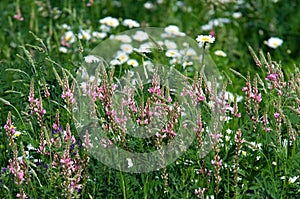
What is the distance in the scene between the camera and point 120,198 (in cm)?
253

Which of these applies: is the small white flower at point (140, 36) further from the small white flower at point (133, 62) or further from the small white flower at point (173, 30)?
the small white flower at point (133, 62)

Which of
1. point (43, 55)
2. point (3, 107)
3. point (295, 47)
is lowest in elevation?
point (295, 47)

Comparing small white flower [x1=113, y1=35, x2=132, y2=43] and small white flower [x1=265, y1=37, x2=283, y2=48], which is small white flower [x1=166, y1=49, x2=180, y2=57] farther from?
small white flower [x1=265, y1=37, x2=283, y2=48]

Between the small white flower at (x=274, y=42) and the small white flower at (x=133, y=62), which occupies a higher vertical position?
the small white flower at (x=133, y=62)

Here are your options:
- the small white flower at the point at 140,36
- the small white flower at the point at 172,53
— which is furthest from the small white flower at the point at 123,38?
the small white flower at the point at 172,53

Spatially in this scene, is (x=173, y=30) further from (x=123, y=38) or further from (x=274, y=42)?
(x=274, y=42)

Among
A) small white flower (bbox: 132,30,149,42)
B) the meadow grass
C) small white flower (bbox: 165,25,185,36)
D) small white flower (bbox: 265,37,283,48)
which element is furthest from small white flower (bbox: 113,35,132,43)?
the meadow grass

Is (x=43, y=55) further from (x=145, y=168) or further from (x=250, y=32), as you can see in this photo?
(x=250, y=32)

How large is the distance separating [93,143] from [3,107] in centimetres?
68

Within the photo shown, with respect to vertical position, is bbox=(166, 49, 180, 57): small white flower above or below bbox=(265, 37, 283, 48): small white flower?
above

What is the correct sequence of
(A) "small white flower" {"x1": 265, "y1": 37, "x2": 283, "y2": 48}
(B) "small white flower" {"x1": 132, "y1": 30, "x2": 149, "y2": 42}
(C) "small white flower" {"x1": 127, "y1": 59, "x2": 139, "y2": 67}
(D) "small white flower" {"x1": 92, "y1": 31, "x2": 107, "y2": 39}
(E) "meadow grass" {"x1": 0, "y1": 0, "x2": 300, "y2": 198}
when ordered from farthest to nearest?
(A) "small white flower" {"x1": 265, "y1": 37, "x2": 283, "y2": 48}, (B) "small white flower" {"x1": 132, "y1": 30, "x2": 149, "y2": 42}, (D) "small white flower" {"x1": 92, "y1": 31, "x2": 107, "y2": 39}, (C) "small white flower" {"x1": 127, "y1": 59, "x2": 139, "y2": 67}, (E) "meadow grass" {"x1": 0, "y1": 0, "x2": 300, "y2": 198}

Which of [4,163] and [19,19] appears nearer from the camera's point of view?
[4,163]

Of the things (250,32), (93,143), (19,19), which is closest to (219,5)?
(250,32)

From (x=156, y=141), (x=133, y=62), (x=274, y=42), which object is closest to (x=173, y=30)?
(x=133, y=62)
